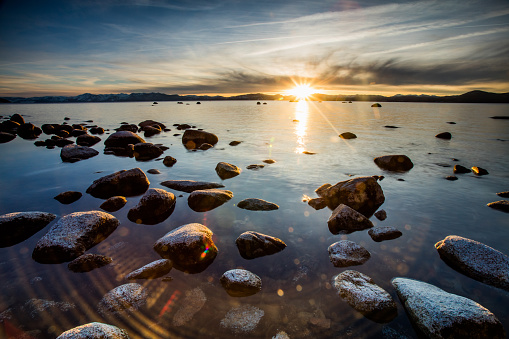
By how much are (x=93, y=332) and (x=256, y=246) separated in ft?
9.84

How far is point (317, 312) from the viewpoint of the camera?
147 inches

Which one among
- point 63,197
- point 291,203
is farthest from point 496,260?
point 63,197

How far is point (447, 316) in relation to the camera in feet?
10.7

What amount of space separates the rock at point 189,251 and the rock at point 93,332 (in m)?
1.62

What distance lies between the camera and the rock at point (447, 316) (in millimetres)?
3141

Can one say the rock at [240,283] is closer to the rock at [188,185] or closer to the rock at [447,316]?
the rock at [447,316]

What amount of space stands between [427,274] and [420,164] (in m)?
10.6

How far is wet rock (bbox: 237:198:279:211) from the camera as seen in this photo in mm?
7285

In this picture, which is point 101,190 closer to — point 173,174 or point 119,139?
point 173,174

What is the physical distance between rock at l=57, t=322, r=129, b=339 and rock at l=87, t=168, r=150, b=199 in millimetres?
5973

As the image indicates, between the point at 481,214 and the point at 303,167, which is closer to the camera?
the point at 481,214

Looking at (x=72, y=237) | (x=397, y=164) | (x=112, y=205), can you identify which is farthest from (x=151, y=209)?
(x=397, y=164)

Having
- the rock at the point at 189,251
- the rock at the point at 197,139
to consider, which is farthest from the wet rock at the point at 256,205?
the rock at the point at 197,139

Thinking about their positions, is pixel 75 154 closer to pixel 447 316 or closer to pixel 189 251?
pixel 189 251
